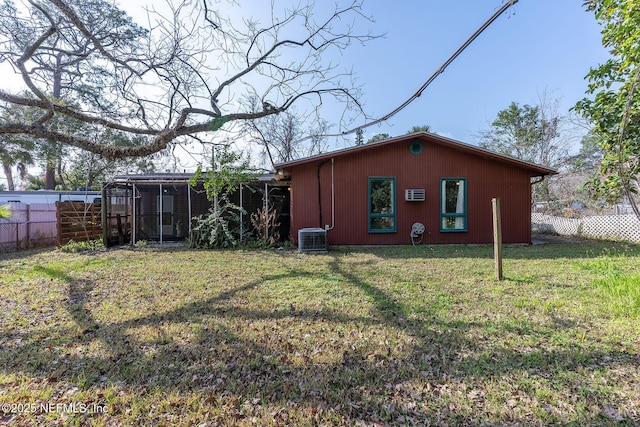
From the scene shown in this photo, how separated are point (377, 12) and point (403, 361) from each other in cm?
520

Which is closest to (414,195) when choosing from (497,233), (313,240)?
(313,240)

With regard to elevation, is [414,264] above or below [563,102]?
below

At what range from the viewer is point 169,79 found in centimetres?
451

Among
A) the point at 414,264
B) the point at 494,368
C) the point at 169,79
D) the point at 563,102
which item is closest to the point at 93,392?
the point at 494,368

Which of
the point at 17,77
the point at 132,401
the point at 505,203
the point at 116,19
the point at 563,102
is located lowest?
the point at 132,401

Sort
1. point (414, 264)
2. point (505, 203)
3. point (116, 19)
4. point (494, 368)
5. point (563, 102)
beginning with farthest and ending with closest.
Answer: point (563, 102) < point (505, 203) < point (414, 264) < point (116, 19) < point (494, 368)

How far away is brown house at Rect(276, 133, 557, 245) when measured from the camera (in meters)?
9.17

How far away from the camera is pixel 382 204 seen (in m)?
9.39

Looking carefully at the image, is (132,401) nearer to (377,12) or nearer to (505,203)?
(377,12)

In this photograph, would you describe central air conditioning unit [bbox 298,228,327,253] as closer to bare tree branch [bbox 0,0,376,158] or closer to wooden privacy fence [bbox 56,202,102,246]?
bare tree branch [bbox 0,0,376,158]

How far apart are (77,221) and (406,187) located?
34.9 ft

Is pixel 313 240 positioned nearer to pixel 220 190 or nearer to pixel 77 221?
pixel 220 190

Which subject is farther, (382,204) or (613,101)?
(382,204)

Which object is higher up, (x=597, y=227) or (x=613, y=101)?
(x=613, y=101)
